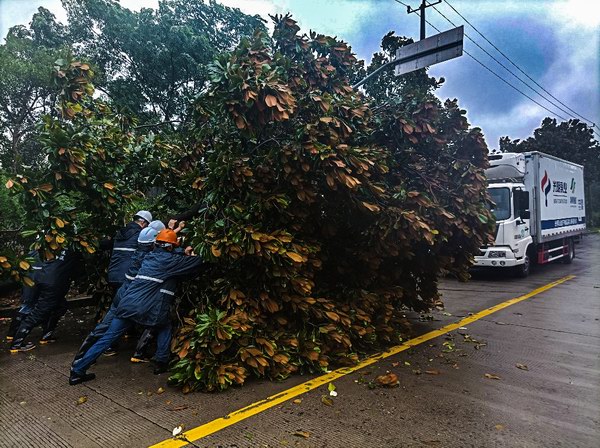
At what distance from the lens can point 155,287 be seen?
475cm

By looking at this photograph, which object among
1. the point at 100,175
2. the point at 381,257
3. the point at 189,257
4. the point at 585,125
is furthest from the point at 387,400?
the point at 585,125

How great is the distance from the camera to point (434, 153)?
19.2 ft

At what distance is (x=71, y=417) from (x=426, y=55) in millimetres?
7349

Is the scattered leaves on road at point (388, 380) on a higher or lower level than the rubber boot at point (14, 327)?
lower

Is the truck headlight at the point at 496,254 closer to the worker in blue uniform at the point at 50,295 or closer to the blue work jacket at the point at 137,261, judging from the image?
the blue work jacket at the point at 137,261

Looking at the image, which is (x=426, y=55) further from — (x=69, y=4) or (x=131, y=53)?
(x=69, y=4)

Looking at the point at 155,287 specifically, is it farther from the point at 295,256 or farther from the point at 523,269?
the point at 523,269

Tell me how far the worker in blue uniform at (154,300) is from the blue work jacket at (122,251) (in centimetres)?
87

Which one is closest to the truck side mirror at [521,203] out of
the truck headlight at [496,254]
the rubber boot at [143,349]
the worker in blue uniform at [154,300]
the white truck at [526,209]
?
the white truck at [526,209]

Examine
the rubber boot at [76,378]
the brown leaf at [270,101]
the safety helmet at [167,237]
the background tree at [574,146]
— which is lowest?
the rubber boot at [76,378]

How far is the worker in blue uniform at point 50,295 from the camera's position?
561 centimetres

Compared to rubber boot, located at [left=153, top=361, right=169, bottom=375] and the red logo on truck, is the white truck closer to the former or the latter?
the red logo on truck

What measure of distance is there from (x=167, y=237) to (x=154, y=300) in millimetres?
683

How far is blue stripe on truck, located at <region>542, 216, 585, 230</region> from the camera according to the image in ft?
40.9
